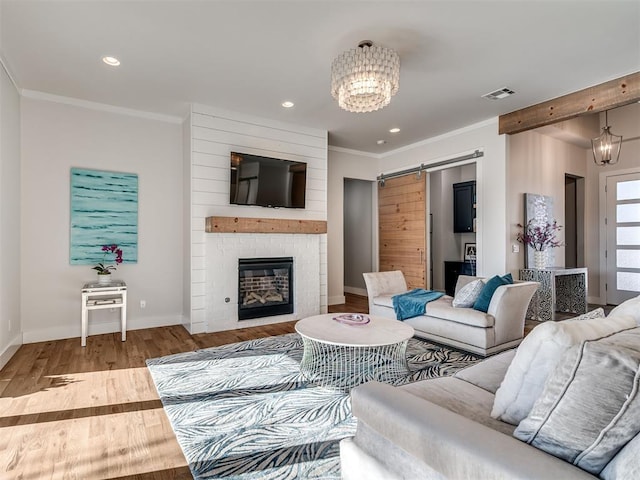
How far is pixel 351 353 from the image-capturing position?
10.7 ft

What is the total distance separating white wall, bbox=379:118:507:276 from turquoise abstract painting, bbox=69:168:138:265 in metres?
4.77

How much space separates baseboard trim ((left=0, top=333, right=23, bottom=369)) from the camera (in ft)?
10.7

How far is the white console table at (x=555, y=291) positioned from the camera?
4.70m

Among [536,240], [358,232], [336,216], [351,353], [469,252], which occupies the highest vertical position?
[336,216]

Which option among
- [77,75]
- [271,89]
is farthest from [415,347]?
[77,75]

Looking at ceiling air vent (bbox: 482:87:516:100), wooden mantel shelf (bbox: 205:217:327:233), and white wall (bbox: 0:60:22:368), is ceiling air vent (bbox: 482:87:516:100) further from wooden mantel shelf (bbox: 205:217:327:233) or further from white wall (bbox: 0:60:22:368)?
white wall (bbox: 0:60:22:368)

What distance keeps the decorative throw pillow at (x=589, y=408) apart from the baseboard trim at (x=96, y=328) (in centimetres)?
470

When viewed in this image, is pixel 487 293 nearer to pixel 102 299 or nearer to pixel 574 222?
pixel 102 299

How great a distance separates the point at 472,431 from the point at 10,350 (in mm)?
4346

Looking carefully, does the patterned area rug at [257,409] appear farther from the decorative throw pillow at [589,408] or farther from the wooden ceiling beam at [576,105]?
the wooden ceiling beam at [576,105]

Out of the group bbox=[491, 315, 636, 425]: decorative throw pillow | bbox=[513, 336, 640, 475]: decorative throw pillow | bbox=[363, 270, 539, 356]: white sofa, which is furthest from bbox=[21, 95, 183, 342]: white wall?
bbox=[513, 336, 640, 475]: decorative throw pillow

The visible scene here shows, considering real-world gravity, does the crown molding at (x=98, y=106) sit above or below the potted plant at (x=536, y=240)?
above

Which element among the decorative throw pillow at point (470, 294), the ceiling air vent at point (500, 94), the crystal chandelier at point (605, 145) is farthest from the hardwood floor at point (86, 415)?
the crystal chandelier at point (605, 145)

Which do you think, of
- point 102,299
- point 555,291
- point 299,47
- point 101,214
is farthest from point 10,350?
point 555,291
